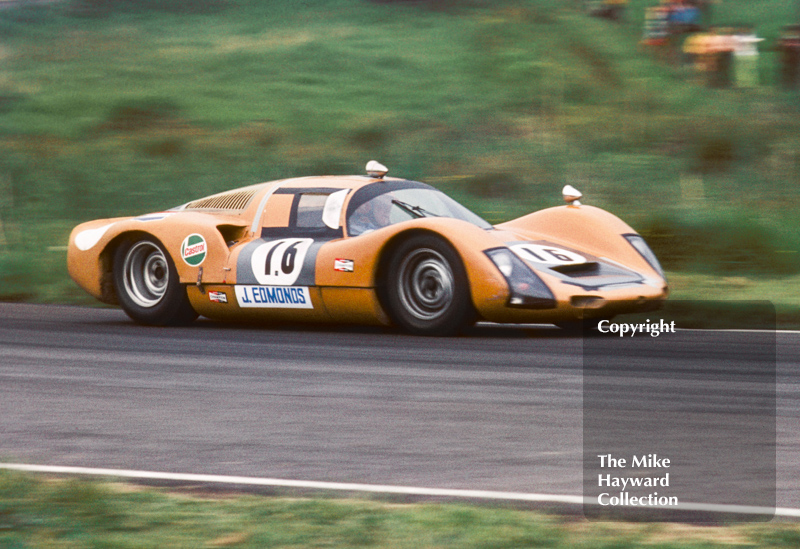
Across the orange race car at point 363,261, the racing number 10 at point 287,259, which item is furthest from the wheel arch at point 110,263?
the racing number 10 at point 287,259

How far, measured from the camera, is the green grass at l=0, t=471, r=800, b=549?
9.99 feet

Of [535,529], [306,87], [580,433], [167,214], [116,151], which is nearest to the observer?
[535,529]

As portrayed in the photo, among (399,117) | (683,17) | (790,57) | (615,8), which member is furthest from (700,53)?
(399,117)

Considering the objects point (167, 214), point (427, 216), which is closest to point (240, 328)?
point (167, 214)

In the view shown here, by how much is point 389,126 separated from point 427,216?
31.6 ft

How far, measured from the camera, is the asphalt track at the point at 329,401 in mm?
4109

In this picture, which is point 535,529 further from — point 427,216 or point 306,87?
point 306,87

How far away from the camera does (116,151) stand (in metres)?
17.4

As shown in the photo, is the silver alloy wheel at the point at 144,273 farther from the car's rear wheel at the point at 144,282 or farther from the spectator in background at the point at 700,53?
the spectator in background at the point at 700,53

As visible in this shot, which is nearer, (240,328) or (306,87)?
(240,328)
